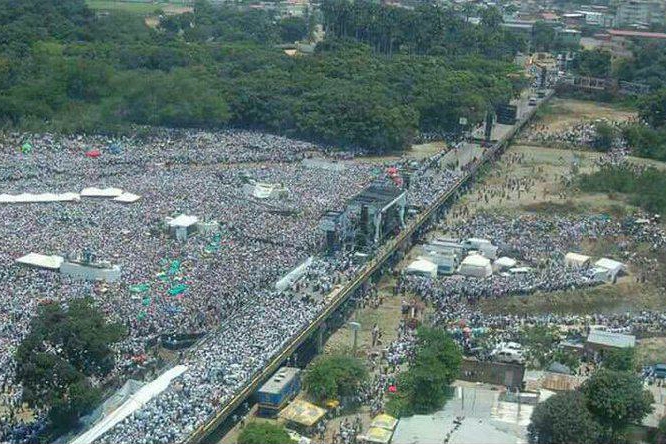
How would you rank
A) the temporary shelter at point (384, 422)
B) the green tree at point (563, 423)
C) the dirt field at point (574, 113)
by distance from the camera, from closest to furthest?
1. the green tree at point (563, 423)
2. the temporary shelter at point (384, 422)
3. the dirt field at point (574, 113)

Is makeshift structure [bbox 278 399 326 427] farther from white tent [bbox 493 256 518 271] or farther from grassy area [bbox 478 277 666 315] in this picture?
white tent [bbox 493 256 518 271]

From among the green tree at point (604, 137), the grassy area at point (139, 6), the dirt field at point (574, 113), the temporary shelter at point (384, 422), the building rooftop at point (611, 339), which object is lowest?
the grassy area at point (139, 6)

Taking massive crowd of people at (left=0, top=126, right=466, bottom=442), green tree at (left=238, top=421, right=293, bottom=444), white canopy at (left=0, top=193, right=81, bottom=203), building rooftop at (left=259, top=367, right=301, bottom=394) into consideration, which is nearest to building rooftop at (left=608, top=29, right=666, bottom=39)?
massive crowd of people at (left=0, top=126, right=466, bottom=442)

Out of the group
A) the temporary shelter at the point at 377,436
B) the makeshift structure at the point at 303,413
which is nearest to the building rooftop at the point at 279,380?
the makeshift structure at the point at 303,413

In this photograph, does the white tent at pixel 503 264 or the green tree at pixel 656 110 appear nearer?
the white tent at pixel 503 264

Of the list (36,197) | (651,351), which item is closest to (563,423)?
(651,351)

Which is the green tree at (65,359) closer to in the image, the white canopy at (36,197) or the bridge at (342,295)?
the bridge at (342,295)
